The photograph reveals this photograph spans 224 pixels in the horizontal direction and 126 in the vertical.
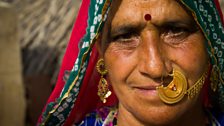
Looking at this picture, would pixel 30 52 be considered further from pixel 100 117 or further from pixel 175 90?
pixel 175 90

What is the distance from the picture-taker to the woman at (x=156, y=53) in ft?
7.41

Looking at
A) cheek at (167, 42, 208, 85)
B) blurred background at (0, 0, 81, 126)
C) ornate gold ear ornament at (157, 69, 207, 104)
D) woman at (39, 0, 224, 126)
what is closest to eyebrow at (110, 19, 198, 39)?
woman at (39, 0, 224, 126)

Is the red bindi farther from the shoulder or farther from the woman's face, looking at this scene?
the shoulder

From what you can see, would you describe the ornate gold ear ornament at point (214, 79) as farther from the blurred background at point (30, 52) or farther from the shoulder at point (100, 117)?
the blurred background at point (30, 52)

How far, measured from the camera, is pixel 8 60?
217 inches

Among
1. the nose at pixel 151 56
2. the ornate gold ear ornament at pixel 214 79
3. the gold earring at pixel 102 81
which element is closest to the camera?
the nose at pixel 151 56

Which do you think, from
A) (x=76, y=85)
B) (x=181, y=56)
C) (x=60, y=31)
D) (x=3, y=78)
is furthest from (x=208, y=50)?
(x=60, y=31)

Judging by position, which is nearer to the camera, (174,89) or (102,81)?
(174,89)

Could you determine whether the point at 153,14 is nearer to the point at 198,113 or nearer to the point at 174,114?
the point at 174,114

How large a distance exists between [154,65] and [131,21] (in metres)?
0.27

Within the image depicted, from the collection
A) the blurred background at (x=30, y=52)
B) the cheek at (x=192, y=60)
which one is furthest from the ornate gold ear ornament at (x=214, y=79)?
the blurred background at (x=30, y=52)

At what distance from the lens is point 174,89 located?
227 centimetres

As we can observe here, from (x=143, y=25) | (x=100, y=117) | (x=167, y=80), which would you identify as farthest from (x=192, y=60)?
(x=100, y=117)

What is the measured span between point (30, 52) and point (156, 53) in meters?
4.93
